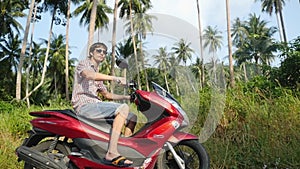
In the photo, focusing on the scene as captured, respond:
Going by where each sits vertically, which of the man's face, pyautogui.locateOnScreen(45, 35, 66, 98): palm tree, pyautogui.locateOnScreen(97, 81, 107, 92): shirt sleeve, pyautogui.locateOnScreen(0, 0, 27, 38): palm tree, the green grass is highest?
pyautogui.locateOnScreen(0, 0, 27, 38): palm tree

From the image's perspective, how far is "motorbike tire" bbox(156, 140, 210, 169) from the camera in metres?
3.48

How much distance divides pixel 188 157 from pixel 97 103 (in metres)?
1.03

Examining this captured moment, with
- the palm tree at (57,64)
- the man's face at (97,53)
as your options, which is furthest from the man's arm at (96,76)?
the palm tree at (57,64)

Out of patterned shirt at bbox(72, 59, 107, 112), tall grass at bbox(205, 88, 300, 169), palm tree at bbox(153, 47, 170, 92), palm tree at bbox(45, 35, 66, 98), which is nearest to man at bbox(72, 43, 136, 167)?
patterned shirt at bbox(72, 59, 107, 112)

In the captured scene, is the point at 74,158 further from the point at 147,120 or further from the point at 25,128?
the point at 25,128

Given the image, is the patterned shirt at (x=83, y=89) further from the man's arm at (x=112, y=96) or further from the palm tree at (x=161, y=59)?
the palm tree at (x=161, y=59)

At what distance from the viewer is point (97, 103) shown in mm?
3352

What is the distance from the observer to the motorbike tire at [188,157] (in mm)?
3479

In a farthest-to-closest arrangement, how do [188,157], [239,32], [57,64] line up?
1. [239,32]
2. [57,64]
3. [188,157]

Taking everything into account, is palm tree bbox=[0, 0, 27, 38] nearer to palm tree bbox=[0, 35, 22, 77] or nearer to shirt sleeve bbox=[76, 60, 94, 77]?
palm tree bbox=[0, 35, 22, 77]

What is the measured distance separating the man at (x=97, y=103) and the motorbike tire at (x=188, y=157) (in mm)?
400

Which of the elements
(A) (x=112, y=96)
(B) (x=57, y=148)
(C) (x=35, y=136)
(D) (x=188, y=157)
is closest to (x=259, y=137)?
(D) (x=188, y=157)

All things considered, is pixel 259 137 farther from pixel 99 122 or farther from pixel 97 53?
pixel 97 53

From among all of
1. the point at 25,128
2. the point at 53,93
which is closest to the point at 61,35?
the point at 53,93
